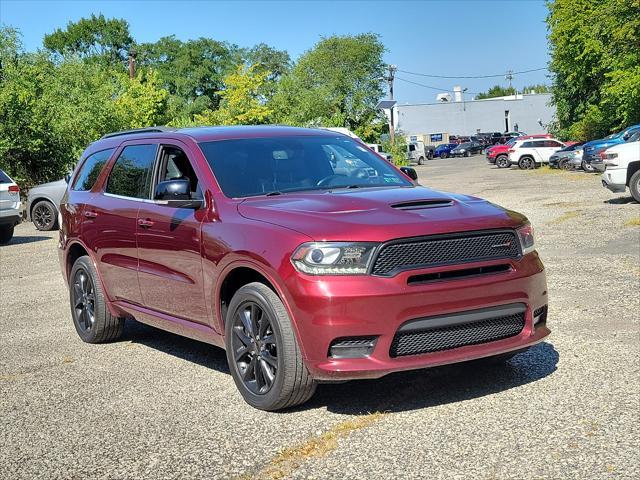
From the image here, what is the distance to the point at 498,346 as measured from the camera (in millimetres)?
5062

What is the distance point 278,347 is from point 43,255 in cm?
1164

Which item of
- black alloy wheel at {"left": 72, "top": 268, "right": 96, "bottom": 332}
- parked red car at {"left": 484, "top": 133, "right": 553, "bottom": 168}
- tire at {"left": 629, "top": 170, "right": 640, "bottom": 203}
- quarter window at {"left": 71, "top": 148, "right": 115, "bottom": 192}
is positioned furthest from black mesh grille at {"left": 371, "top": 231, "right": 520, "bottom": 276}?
parked red car at {"left": 484, "top": 133, "right": 553, "bottom": 168}

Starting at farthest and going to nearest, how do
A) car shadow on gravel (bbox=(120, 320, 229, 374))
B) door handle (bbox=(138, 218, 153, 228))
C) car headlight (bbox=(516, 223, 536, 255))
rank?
car shadow on gravel (bbox=(120, 320, 229, 374)) < door handle (bbox=(138, 218, 153, 228)) < car headlight (bbox=(516, 223, 536, 255))

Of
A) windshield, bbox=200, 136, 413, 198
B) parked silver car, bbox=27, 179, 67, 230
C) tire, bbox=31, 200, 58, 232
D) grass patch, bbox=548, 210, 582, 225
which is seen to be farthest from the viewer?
tire, bbox=31, 200, 58, 232

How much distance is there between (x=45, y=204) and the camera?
20609 millimetres

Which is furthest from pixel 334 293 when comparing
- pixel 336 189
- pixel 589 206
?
pixel 589 206

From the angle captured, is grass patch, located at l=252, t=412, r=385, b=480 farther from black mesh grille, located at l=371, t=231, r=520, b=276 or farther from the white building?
the white building

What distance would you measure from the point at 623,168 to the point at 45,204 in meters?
13.3

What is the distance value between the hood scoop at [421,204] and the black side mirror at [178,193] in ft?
4.65

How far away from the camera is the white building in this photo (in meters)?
114

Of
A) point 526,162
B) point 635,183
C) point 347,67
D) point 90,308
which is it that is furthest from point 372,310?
point 347,67

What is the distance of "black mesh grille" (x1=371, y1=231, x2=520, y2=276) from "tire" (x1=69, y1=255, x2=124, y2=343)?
11.1ft

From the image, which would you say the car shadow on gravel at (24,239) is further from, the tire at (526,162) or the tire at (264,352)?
the tire at (526,162)

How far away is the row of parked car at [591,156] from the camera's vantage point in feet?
59.4
